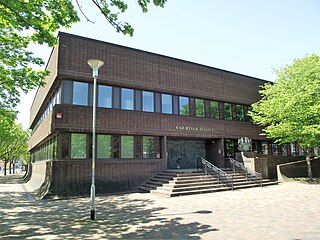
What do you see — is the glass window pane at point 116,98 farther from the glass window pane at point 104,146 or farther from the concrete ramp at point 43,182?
the concrete ramp at point 43,182

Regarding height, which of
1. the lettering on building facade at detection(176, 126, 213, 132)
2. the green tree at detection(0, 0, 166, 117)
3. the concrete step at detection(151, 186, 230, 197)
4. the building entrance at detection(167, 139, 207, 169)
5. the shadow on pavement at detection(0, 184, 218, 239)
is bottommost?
the shadow on pavement at detection(0, 184, 218, 239)

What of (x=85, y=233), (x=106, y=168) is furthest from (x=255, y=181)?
(x=85, y=233)

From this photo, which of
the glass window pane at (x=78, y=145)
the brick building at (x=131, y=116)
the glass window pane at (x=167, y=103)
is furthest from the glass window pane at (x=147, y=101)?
the glass window pane at (x=78, y=145)

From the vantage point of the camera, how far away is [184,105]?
19.2 meters

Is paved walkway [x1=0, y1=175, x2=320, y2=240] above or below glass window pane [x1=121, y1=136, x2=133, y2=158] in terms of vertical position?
below

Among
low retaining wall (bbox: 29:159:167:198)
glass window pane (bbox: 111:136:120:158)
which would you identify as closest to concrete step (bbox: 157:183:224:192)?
low retaining wall (bbox: 29:159:167:198)

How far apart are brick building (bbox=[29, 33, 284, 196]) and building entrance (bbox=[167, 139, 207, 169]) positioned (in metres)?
Result: 0.07

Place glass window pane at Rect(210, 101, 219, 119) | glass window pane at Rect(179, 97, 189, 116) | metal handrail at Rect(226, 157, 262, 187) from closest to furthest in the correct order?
1. metal handrail at Rect(226, 157, 262, 187)
2. glass window pane at Rect(179, 97, 189, 116)
3. glass window pane at Rect(210, 101, 219, 119)

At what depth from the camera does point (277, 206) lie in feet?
31.7

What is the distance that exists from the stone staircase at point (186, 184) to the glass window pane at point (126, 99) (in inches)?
187

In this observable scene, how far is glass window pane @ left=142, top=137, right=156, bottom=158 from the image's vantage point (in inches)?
666

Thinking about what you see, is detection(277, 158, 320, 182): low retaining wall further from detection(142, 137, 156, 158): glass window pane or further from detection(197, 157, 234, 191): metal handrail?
detection(142, 137, 156, 158): glass window pane

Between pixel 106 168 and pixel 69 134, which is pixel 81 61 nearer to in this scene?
pixel 69 134

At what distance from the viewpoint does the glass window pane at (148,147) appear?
16922 mm
